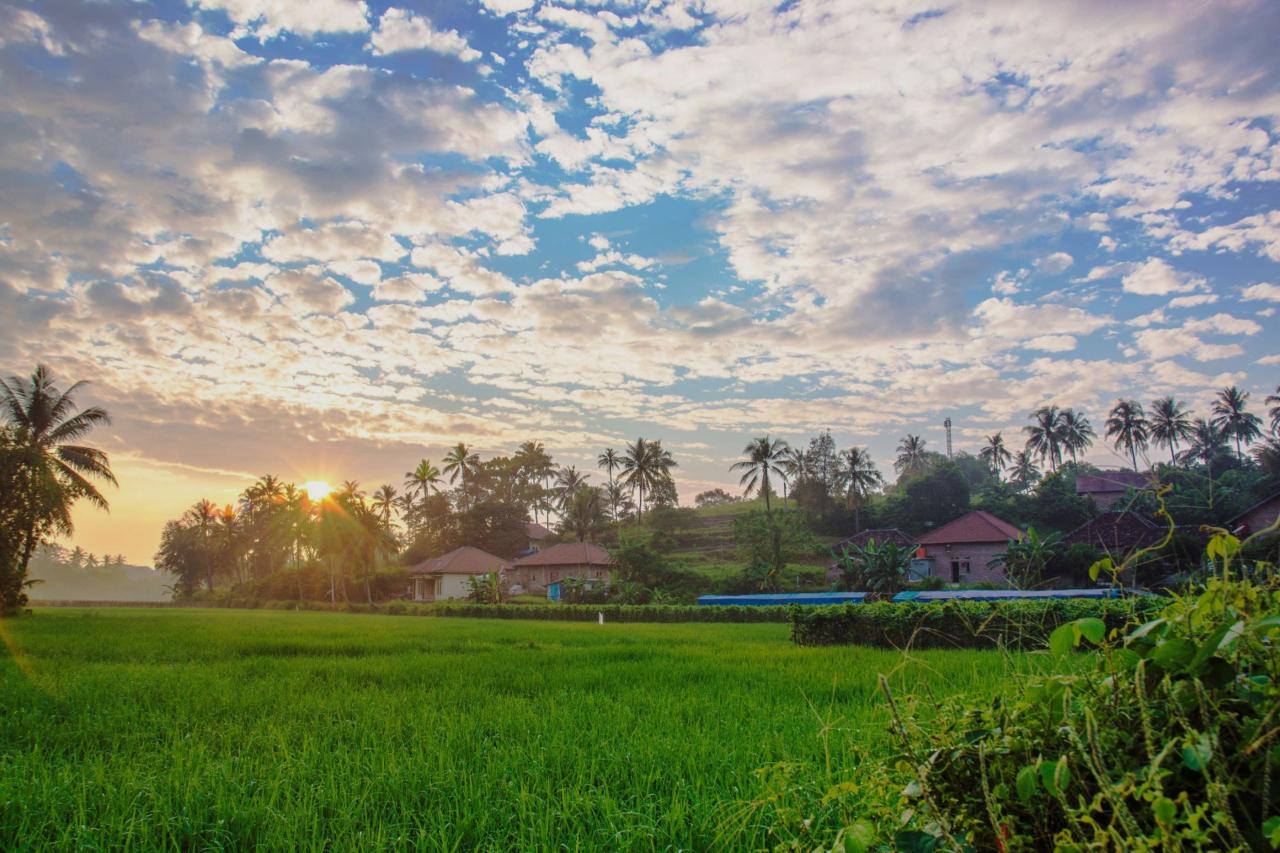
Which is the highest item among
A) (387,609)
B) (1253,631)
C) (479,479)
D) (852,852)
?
(479,479)

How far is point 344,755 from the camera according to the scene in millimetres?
5059

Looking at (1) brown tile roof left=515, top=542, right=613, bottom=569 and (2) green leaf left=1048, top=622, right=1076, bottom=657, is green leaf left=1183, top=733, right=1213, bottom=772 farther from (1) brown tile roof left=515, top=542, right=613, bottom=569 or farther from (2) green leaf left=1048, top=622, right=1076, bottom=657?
(1) brown tile roof left=515, top=542, right=613, bottom=569

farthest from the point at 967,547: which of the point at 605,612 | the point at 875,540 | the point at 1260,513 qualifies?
the point at 605,612

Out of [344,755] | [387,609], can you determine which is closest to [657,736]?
[344,755]

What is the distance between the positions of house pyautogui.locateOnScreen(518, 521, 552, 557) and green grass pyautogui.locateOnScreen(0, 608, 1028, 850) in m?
59.8

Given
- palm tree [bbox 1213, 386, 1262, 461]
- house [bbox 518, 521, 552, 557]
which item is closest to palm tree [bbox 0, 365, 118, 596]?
house [bbox 518, 521, 552, 557]

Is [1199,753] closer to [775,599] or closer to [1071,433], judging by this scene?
[775,599]

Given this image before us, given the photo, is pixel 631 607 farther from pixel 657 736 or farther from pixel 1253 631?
pixel 1253 631

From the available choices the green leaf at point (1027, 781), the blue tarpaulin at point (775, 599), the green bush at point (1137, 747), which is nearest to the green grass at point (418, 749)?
the green bush at point (1137, 747)

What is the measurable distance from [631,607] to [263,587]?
38374mm

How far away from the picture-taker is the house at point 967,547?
148 ft

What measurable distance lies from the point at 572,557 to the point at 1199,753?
57.4m

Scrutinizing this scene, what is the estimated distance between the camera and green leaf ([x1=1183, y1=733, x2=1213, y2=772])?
1.42 metres

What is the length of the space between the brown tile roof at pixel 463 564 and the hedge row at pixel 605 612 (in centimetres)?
1113
